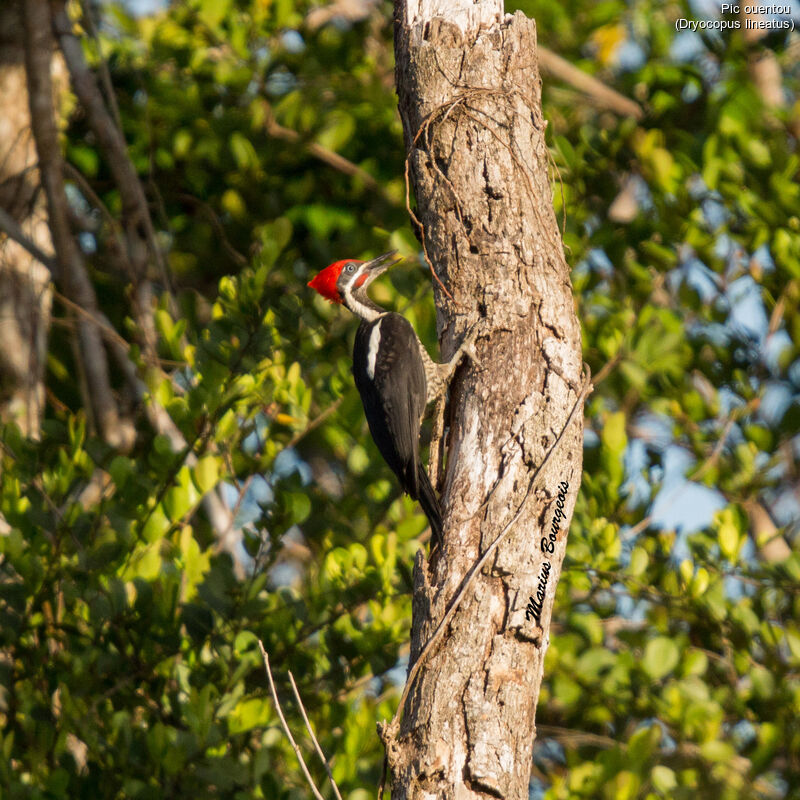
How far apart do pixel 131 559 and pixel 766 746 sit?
2808mm

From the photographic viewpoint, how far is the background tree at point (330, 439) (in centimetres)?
402

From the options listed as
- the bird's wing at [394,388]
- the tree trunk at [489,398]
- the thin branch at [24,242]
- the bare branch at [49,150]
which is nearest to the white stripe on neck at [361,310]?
the bird's wing at [394,388]

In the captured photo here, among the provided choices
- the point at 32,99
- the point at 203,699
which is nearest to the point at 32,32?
the point at 32,99

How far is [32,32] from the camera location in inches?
210

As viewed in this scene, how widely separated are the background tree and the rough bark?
0.75ft

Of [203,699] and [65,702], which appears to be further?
[65,702]

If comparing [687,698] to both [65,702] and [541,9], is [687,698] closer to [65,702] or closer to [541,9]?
[65,702]

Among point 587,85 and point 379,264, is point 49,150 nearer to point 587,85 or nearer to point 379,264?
point 379,264

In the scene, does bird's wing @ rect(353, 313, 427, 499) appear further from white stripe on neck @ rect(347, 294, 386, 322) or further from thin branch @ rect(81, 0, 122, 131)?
thin branch @ rect(81, 0, 122, 131)

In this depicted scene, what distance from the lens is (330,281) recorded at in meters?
4.46

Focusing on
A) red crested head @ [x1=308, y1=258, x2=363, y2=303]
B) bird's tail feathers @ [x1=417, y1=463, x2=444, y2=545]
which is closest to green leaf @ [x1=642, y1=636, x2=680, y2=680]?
bird's tail feathers @ [x1=417, y1=463, x2=444, y2=545]

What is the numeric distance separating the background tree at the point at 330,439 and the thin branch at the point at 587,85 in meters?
0.03

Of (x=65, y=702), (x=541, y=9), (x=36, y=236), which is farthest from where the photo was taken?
(x=36, y=236)

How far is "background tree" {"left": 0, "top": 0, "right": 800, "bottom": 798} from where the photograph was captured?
402cm
